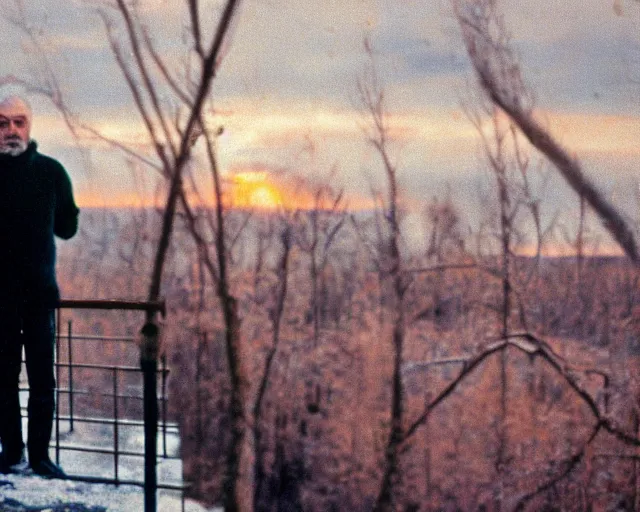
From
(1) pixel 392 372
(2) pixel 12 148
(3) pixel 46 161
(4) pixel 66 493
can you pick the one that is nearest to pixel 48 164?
(3) pixel 46 161

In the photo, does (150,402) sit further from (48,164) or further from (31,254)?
(48,164)

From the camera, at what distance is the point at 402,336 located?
1191 centimetres

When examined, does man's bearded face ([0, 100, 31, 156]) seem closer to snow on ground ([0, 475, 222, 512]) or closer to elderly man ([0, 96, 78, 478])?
elderly man ([0, 96, 78, 478])

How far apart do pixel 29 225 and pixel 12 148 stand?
26 cm

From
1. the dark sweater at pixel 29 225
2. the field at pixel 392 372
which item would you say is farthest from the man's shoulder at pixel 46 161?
the field at pixel 392 372

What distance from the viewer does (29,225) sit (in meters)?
2.70

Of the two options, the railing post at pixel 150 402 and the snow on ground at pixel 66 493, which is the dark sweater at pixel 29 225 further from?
the snow on ground at pixel 66 493

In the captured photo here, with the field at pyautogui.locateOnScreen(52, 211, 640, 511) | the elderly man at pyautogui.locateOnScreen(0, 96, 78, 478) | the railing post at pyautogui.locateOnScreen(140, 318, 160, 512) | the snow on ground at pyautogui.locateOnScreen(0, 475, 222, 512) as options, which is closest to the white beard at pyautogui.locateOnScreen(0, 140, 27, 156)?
the elderly man at pyautogui.locateOnScreen(0, 96, 78, 478)

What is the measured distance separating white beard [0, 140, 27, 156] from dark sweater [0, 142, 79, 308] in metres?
0.01

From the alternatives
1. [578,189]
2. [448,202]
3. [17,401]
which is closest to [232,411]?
[448,202]

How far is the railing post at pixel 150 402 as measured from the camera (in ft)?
7.96

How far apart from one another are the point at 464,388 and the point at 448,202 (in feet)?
11.4

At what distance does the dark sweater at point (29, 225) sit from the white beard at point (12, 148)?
0.01 meters

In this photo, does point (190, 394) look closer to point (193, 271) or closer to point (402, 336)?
point (193, 271)
